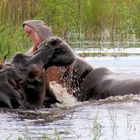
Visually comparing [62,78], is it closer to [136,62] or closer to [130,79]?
[130,79]

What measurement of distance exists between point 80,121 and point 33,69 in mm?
829

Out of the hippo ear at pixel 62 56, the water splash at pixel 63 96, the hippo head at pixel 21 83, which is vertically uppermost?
the hippo ear at pixel 62 56

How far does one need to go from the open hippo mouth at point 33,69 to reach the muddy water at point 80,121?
6.0 inches

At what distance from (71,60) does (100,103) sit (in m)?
0.72

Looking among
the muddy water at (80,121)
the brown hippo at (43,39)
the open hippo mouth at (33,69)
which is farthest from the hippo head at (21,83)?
the brown hippo at (43,39)

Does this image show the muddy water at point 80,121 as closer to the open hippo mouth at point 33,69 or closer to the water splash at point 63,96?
the water splash at point 63,96

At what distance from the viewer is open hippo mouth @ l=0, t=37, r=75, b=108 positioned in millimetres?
5996

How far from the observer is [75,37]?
56.4 feet

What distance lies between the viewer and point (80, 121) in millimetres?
5477

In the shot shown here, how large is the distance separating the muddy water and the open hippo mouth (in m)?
0.15

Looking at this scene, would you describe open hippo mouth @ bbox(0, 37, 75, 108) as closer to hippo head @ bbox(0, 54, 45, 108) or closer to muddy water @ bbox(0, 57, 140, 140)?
hippo head @ bbox(0, 54, 45, 108)

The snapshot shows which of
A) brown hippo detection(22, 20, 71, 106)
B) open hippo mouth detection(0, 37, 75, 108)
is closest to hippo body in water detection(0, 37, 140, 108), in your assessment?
open hippo mouth detection(0, 37, 75, 108)

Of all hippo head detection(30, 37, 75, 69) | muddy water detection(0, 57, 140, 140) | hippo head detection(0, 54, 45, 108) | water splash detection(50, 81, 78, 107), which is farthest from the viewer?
water splash detection(50, 81, 78, 107)

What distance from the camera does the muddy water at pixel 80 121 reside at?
4770mm
